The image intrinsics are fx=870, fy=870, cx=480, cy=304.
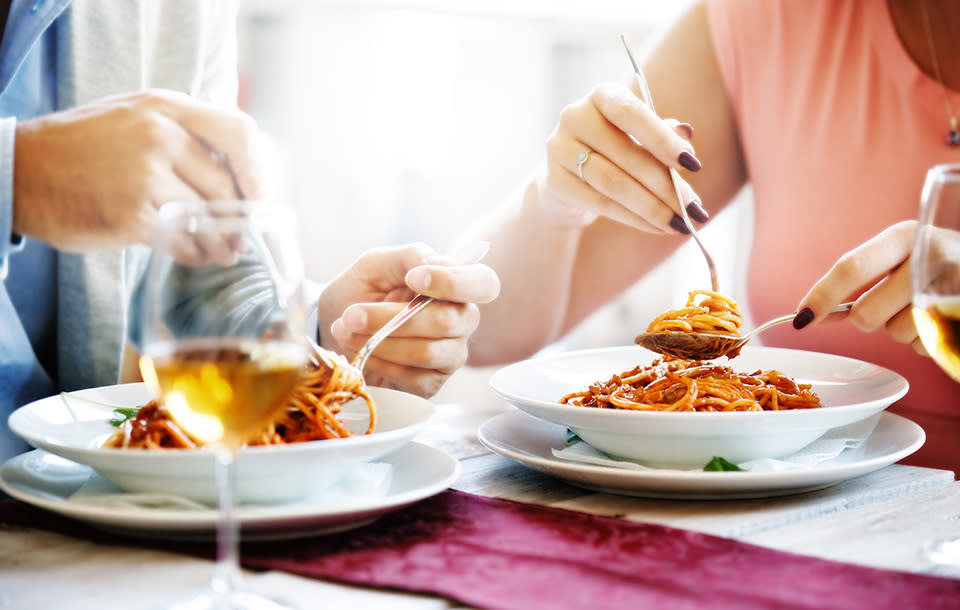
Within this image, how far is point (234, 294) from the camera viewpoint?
0.60 meters

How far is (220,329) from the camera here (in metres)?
0.62

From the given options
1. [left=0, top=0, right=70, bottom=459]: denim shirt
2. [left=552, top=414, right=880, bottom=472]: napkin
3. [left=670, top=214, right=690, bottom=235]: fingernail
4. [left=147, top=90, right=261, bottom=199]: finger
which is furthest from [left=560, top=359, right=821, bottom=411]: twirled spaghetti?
[left=0, top=0, right=70, bottom=459]: denim shirt

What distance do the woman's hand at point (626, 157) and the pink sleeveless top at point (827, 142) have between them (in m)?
0.61

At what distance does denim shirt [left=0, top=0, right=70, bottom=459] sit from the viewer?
105 centimetres

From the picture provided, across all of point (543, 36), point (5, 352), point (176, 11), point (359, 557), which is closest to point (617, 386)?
point (359, 557)

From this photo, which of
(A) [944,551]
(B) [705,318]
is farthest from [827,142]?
(A) [944,551]

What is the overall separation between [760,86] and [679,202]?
0.84 metres

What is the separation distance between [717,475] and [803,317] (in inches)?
13.1

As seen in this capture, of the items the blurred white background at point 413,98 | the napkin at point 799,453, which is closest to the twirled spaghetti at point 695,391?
the napkin at point 799,453

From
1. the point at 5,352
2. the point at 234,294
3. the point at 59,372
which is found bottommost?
the point at 59,372

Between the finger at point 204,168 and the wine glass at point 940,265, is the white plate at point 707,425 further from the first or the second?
the finger at point 204,168

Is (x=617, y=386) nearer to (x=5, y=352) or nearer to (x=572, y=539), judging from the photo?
(x=572, y=539)

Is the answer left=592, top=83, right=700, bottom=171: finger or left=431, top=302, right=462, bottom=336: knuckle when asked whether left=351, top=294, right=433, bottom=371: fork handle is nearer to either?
left=431, top=302, right=462, bottom=336: knuckle

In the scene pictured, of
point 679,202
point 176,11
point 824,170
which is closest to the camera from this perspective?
point 679,202
